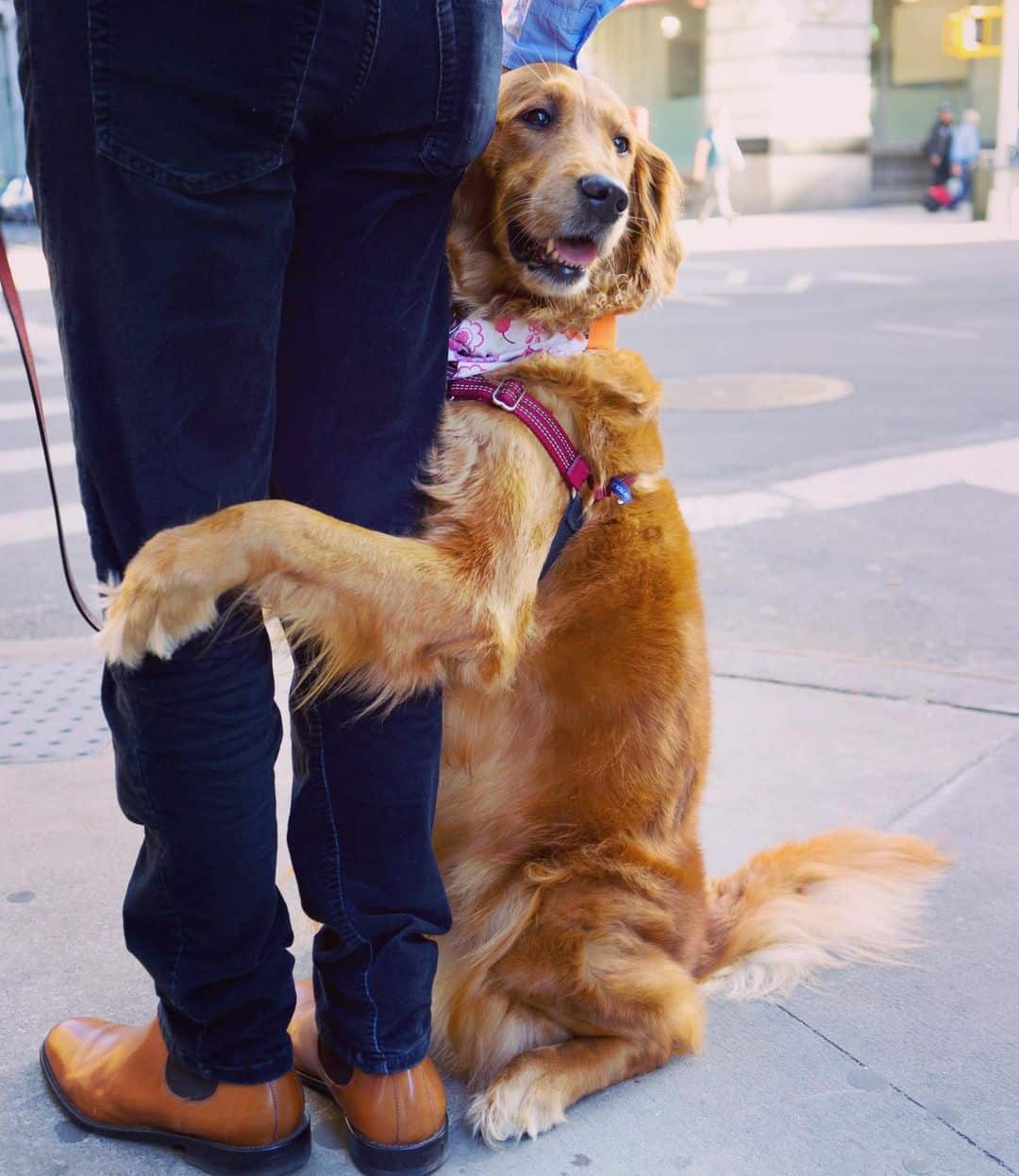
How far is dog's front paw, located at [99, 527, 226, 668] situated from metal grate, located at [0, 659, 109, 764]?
5.81 ft

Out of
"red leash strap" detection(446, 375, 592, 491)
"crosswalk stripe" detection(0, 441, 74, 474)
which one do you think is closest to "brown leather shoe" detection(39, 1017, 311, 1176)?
"red leash strap" detection(446, 375, 592, 491)

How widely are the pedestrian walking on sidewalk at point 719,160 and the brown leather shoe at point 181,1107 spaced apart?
23644 millimetres

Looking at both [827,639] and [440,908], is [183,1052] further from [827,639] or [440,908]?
[827,639]

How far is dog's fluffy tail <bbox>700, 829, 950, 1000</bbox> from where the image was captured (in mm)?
2531

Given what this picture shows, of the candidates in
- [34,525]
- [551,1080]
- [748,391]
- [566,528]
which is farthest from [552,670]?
[748,391]

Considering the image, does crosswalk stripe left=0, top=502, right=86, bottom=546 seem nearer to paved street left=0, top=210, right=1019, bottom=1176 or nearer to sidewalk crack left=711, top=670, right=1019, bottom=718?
paved street left=0, top=210, right=1019, bottom=1176

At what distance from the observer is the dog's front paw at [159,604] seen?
1778 millimetres

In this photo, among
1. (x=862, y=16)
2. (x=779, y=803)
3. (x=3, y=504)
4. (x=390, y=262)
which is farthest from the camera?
(x=862, y=16)

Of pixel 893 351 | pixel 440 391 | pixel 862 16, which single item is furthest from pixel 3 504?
pixel 862 16

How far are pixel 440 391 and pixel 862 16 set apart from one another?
27.8 metres

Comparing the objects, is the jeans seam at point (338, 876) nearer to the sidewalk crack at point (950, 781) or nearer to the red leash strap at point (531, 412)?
the red leash strap at point (531, 412)

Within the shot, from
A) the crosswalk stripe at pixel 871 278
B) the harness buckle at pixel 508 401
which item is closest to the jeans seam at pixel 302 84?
the harness buckle at pixel 508 401

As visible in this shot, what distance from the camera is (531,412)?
7.01 ft

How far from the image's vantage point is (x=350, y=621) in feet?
6.44
